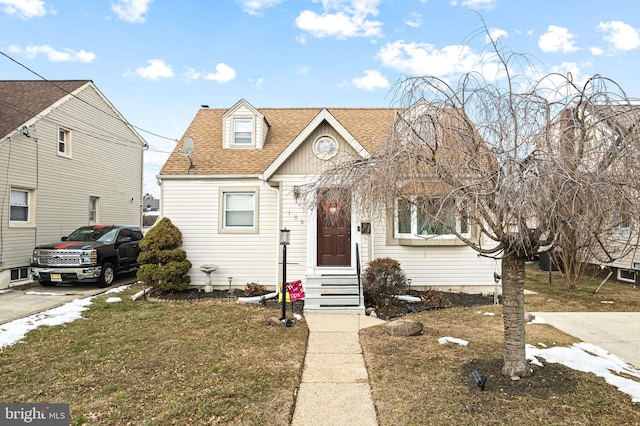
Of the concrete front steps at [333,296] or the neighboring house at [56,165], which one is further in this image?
the neighboring house at [56,165]

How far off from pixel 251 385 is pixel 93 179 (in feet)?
47.4

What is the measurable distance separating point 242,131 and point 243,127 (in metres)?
0.14

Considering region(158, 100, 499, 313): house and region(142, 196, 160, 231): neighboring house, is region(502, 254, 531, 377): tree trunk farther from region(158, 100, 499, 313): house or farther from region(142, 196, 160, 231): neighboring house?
region(142, 196, 160, 231): neighboring house

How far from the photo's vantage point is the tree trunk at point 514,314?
14.5 feet

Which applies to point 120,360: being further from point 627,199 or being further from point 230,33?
point 230,33

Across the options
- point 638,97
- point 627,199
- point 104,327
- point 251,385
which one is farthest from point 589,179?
point 104,327

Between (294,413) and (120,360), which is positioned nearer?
(294,413)

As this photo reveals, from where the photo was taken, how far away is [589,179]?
336 cm

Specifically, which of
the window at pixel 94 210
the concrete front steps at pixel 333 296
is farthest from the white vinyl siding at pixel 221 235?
the window at pixel 94 210

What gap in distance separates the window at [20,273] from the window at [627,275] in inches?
783

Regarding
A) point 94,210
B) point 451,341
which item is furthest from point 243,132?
point 451,341

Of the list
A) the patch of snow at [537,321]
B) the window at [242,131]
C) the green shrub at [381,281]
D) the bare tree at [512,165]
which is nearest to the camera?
the bare tree at [512,165]

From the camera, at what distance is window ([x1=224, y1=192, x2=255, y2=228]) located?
432 inches

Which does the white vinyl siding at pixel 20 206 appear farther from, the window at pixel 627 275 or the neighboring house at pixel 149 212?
the neighboring house at pixel 149 212
